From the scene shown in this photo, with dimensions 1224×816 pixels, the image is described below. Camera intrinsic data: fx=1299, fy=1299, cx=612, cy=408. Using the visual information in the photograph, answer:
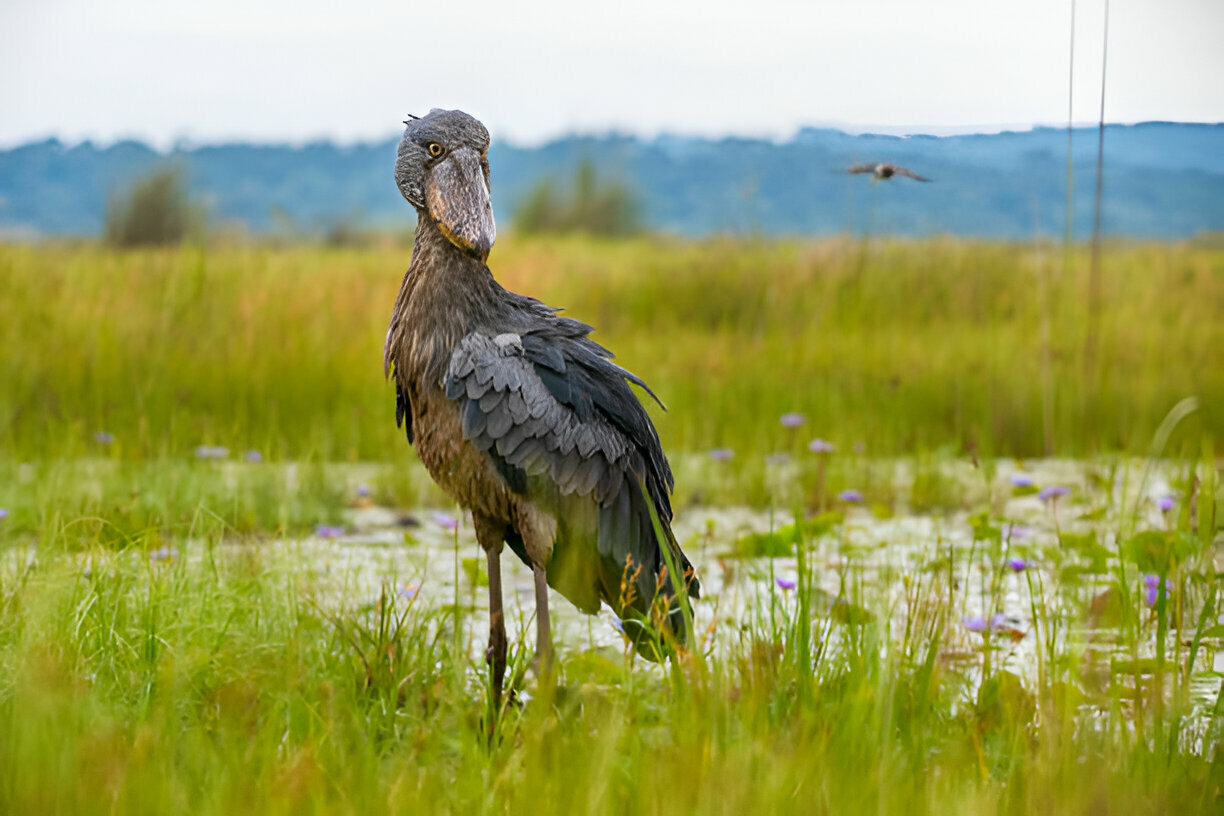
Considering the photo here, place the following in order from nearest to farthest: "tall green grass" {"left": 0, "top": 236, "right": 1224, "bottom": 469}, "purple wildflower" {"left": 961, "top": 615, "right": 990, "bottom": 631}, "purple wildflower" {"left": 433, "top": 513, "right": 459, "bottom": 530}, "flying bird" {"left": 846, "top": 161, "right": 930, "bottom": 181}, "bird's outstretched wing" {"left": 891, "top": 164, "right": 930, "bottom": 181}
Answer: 1. "bird's outstretched wing" {"left": 891, "top": 164, "right": 930, "bottom": 181}
2. "flying bird" {"left": 846, "top": 161, "right": 930, "bottom": 181}
3. "purple wildflower" {"left": 961, "top": 615, "right": 990, "bottom": 631}
4. "purple wildflower" {"left": 433, "top": 513, "right": 459, "bottom": 530}
5. "tall green grass" {"left": 0, "top": 236, "right": 1224, "bottom": 469}

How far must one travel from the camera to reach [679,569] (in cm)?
270

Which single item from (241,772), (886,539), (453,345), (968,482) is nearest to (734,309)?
(968,482)

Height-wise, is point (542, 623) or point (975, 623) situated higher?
point (542, 623)

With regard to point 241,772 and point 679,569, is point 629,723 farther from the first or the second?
point 241,772

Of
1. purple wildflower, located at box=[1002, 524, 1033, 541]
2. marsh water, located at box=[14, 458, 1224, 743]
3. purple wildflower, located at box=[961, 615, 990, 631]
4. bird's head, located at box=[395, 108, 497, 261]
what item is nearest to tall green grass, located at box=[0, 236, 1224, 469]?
marsh water, located at box=[14, 458, 1224, 743]

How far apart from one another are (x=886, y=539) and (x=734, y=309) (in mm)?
3461

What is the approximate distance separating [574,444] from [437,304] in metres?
0.39

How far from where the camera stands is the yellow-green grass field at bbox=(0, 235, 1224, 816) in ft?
6.82

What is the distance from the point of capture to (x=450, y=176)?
251 cm

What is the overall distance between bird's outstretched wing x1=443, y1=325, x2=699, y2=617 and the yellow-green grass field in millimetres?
230

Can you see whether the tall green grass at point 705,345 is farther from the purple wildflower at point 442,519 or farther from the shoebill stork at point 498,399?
the shoebill stork at point 498,399

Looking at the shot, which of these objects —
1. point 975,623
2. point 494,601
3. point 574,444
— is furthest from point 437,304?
point 975,623

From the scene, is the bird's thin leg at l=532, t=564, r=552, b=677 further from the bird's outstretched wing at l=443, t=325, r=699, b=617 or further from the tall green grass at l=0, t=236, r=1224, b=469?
the tall green grass at l=0, t=236, r=1224, b=469

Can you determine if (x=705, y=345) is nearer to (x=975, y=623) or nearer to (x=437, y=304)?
(x=975, y=623)
